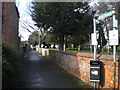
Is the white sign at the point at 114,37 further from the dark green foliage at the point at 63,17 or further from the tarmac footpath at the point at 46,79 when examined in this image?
the dark green foliage at the point at 63,17

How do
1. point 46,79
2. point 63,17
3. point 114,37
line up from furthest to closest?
point 63,17, point 46,79, point 114,37

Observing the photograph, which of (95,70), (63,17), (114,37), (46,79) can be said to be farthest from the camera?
(63,17)

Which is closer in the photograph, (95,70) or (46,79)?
(95,70)

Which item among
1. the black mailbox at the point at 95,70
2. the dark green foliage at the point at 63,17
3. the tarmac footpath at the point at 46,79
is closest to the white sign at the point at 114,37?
the black mailbox at the point at 95,70

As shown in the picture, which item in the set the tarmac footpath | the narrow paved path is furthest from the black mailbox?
the narrow paved path

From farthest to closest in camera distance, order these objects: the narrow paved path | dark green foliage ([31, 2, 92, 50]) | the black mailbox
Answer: dark green foliage ([31, 2, 92, 50]), the narrow paved path, the black mailbox

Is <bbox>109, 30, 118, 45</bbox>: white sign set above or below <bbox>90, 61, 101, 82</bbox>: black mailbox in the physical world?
above

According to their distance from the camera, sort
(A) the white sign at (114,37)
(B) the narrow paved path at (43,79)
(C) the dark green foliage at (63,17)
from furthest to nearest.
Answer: (C) the dark green foliage at (63,17)
(B) the narrow paved path at (43,79)
(A) the white sign at (114,37)

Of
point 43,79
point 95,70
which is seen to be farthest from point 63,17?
point 95,70

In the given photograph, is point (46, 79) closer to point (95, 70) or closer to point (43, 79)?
point (43, 79)

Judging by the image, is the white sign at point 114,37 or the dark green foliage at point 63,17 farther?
the dark green foliage at point 63,17

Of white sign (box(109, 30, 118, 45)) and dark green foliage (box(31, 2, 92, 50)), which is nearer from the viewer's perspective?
white sign (box(109, 30, 118, 45))

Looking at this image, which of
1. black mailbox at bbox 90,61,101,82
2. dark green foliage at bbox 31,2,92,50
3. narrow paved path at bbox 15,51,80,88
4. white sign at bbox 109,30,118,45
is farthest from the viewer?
dark green foliage at bbox 31,2,92,50

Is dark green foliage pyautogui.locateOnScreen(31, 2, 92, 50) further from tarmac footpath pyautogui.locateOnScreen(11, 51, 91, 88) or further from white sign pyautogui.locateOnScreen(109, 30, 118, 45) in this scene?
white sign pyautogui.locateOnScreen(109, 30, 118, 45)
